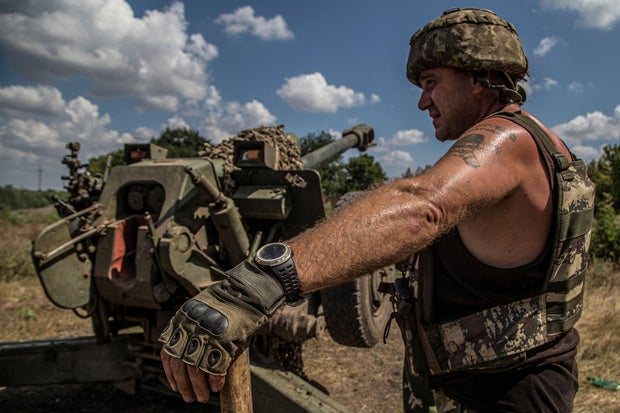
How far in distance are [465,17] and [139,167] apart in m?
3.14

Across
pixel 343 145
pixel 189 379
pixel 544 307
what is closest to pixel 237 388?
pixel 189 379

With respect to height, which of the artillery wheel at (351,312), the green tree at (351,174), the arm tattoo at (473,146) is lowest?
the artillery wheel at (351,312)

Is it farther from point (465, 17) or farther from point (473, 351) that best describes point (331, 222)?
point (465, 17)

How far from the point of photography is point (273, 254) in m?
1.22

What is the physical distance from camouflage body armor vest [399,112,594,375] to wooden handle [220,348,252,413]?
0.80 meters

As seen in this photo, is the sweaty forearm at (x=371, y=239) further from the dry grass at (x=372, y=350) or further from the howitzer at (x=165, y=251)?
the dry grass at (x=372, y=350)

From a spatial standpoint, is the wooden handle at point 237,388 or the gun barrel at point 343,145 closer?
the wooden handle at point 237,388

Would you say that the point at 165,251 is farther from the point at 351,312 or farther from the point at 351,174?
the point at 351,174

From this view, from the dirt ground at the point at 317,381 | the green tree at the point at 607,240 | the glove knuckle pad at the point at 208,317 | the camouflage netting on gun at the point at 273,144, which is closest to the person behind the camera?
the glove knuckle pad at the point at 208,317

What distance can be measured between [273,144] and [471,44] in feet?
11.3

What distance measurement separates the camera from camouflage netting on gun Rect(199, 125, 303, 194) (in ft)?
15.7

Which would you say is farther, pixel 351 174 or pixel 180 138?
pixel 180 138

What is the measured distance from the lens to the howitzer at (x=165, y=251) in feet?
12.2

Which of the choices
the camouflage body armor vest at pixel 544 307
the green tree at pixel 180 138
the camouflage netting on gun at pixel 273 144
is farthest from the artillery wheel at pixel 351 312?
the green tree at pixel 180 138
